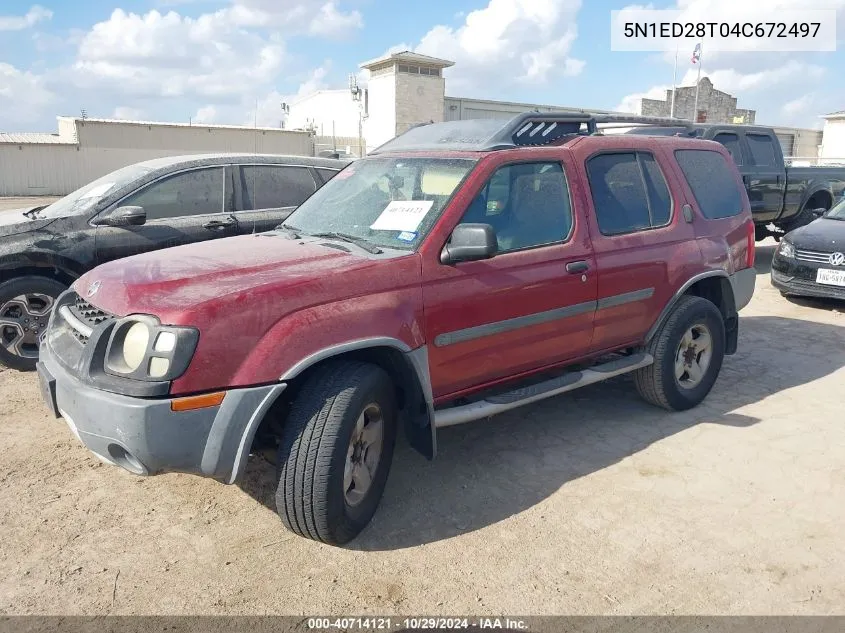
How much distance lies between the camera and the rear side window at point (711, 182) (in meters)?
5.03

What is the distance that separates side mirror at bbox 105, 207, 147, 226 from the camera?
560cm

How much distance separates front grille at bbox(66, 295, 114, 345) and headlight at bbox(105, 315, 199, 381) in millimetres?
165

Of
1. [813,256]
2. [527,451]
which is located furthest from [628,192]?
[813,256]

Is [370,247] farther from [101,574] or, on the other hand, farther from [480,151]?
[101,574]

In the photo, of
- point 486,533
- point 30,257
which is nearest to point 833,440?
point 486,533

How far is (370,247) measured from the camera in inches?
140

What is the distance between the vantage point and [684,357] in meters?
4.96

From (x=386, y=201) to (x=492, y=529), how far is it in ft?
6.19

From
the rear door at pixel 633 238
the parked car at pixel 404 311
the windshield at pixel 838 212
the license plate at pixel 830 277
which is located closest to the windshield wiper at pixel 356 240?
the parked car at pixel 404 311

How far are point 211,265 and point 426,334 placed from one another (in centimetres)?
110

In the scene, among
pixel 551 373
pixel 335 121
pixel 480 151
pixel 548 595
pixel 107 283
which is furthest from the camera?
pixel 335 121

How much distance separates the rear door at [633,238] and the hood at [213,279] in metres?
1.70

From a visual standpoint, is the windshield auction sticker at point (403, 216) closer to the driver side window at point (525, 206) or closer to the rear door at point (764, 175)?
the driver side window at point (525, 206)

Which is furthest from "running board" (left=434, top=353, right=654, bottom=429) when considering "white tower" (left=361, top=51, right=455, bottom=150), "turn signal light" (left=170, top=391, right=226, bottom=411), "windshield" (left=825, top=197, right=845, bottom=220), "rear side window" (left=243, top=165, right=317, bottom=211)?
"white tower" (left=361, top=51, right=455, bottom=150)
